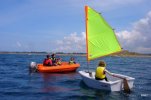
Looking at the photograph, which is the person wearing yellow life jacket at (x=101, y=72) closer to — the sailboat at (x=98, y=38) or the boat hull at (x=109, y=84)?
the boat hull at (x=109, y=84)

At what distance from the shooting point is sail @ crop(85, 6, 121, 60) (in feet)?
71.8

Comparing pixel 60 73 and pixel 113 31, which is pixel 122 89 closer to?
pixel 113 31

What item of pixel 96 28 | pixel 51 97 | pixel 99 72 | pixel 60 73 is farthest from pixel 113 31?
pixel 60 73

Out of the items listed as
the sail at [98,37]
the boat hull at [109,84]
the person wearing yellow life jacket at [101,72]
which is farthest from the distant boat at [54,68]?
the person wearing yellow life jacket at [101,72]

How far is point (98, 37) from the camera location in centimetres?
2208

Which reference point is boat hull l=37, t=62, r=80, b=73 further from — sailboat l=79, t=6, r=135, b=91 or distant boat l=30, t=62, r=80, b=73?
sailboat l=79, t=6, r=135, b=91

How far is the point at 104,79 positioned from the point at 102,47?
9.53 feet

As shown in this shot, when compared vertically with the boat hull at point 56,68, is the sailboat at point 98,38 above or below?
above

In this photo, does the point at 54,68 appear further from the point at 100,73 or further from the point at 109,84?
the point at 109,84

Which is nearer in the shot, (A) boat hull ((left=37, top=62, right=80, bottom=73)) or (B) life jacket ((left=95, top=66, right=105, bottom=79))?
(B) life jacket ((left=95, top=66, right=105, bottom=79))

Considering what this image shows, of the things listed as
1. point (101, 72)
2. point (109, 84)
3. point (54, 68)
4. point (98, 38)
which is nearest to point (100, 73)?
point (101, 72)

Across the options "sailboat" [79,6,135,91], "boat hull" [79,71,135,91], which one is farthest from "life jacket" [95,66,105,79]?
"sailboat" [79,6,135,91]

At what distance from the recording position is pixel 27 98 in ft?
59.1

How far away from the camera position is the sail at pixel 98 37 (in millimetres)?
21875
